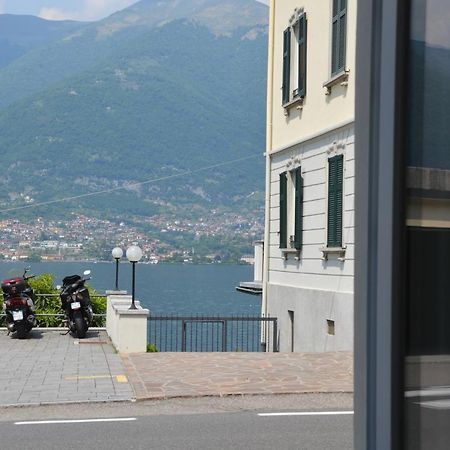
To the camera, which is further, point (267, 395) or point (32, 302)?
point (32, 302)

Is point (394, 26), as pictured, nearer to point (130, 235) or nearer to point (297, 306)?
point (297, 306)

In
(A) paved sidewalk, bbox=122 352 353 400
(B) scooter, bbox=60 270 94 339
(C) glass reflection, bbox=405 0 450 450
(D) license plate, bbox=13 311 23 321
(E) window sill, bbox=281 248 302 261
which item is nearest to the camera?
(C) glass reflection, bbox=405 0 450 450

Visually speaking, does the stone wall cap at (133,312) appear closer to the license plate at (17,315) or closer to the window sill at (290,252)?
the license plate at (17,315)

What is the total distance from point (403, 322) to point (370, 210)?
232 millimetres

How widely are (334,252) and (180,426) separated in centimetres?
921

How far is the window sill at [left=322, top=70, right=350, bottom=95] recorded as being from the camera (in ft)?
58.3

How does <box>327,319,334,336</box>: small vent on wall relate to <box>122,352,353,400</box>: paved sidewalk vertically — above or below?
above

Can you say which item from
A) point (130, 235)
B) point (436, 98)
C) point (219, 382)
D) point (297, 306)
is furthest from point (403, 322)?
point (130, 235)

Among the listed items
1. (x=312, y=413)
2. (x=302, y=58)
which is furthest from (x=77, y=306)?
(x=312, y=413)

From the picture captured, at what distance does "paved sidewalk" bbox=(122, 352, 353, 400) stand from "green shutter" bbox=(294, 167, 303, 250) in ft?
16.0

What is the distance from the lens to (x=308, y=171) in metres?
20.5

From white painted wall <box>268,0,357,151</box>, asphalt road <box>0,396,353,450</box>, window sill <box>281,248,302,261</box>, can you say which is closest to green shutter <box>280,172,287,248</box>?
window sill <box>281,248,302,261</box>

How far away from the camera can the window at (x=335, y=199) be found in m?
18.3

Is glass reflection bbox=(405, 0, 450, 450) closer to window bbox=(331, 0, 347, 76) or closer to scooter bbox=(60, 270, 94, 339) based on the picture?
window bbox=(331, 0, 347, 76)
